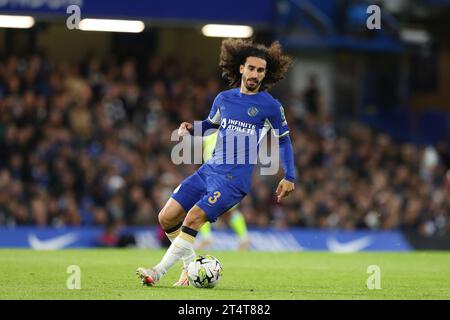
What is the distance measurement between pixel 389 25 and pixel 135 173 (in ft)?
27.6

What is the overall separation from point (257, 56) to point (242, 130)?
87 cm

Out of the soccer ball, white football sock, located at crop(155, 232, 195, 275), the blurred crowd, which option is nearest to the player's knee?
white football sock, located at crop(155, 232, 195, 275)

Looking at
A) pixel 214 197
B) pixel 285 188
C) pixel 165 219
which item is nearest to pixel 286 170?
pixel 285 188

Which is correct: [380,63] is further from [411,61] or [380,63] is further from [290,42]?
[290,42]

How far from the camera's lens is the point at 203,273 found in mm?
10945

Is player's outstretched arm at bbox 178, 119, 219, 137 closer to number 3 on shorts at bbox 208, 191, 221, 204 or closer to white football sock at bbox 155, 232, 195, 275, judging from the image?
number 3 on shorts at bbox 208, 191, 221, 204

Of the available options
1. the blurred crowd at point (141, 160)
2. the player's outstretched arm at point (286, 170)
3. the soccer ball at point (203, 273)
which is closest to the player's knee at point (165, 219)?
the soccer ball at point (203, 273)

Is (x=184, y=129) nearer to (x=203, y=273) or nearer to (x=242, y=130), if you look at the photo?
(x=242, y=130)

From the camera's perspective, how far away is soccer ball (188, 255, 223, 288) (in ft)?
35.9

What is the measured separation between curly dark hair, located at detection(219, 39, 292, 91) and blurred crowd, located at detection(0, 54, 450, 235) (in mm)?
10848

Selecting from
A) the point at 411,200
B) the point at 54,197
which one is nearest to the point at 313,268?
the point at 54,197

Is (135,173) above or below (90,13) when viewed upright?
below

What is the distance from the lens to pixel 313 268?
15.0 m

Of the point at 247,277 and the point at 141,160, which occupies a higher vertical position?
the point at 141,160
